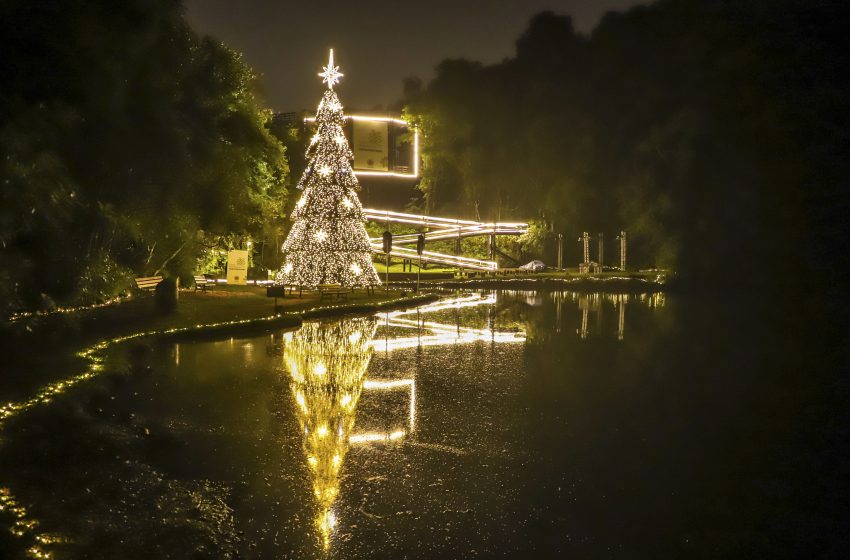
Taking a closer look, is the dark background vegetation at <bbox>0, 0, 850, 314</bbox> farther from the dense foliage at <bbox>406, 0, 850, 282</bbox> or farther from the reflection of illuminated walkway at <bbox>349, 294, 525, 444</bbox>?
the reflection of illuminated walkway at <bbox>349, 294, 525, 444</bbox>

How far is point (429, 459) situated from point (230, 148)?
84.9 feet

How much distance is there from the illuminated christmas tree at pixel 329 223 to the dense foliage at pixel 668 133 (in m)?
15.0

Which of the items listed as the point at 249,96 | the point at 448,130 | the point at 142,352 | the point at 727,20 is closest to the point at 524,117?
the point at 448,130

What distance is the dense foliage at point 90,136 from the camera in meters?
11.4

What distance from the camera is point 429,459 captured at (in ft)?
23.5

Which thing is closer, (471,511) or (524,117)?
(471,511)

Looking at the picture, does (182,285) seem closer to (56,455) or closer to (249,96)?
(249,96)

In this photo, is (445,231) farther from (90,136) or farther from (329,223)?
(90,136)

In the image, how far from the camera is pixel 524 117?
210 ft

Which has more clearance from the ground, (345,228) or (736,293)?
(345,228)

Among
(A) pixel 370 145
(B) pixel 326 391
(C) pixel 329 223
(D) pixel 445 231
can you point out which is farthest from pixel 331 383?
(A) pixel 370 145

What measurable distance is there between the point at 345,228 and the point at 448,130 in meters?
42.3

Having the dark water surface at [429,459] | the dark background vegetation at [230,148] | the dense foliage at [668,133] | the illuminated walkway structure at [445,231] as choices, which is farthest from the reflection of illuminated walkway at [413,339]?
the illuminated walkway structure at [445,231]

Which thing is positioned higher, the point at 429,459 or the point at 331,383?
the point at 331,383
